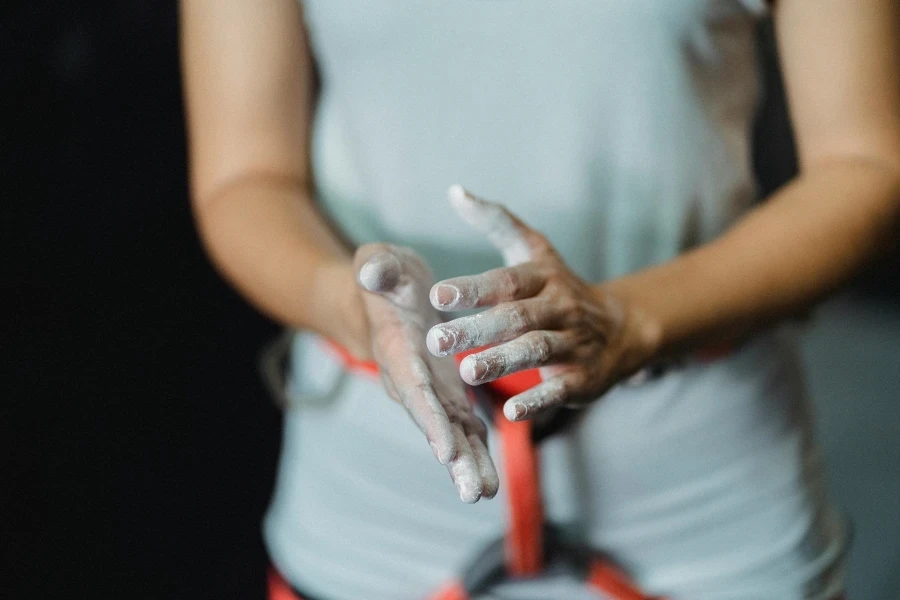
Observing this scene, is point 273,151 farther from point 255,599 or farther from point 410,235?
point 255,599

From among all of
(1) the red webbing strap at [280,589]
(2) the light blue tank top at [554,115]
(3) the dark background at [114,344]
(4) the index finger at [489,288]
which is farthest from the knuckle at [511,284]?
(3) the dark background at [114,344]

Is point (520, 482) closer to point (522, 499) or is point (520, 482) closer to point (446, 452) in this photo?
point (522, 499)

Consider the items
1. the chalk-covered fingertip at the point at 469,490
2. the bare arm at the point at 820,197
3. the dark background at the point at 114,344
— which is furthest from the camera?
the dark background at the point at 114,344

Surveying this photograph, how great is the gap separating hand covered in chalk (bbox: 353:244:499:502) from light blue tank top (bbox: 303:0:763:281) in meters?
0.09

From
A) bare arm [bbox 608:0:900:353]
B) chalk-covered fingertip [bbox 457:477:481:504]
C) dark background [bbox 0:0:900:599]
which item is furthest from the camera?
dark background [bbox 0:0:900:599]

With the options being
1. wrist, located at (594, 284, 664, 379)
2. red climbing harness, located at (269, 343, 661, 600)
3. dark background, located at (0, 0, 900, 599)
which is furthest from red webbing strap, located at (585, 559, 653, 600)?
dark background, located at (0, 0, 900, 599)

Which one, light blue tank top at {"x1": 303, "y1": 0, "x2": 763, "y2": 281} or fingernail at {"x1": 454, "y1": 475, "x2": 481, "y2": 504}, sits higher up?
light blue tank top at {"x1": 303, "y1": 0, "x2": 763, "y2": 281}

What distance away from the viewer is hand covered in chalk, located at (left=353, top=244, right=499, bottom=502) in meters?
0.25

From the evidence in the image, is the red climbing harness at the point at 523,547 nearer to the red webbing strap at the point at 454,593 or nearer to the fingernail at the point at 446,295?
the red webbing strap at the point at 454,593

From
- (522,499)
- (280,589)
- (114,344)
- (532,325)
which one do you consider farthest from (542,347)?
(114,344)

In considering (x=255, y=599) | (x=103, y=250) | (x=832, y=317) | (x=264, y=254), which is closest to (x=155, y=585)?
(x=255, y=599)

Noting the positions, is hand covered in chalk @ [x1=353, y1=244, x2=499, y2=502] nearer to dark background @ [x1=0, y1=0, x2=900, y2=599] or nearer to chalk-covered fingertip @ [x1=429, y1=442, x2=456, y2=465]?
chalk-covered fingertip @ [x1=429, y1=442, x2=456, y2=465]

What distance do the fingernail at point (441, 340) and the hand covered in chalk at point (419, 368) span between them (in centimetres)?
2

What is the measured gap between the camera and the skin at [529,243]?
0.28 meters
